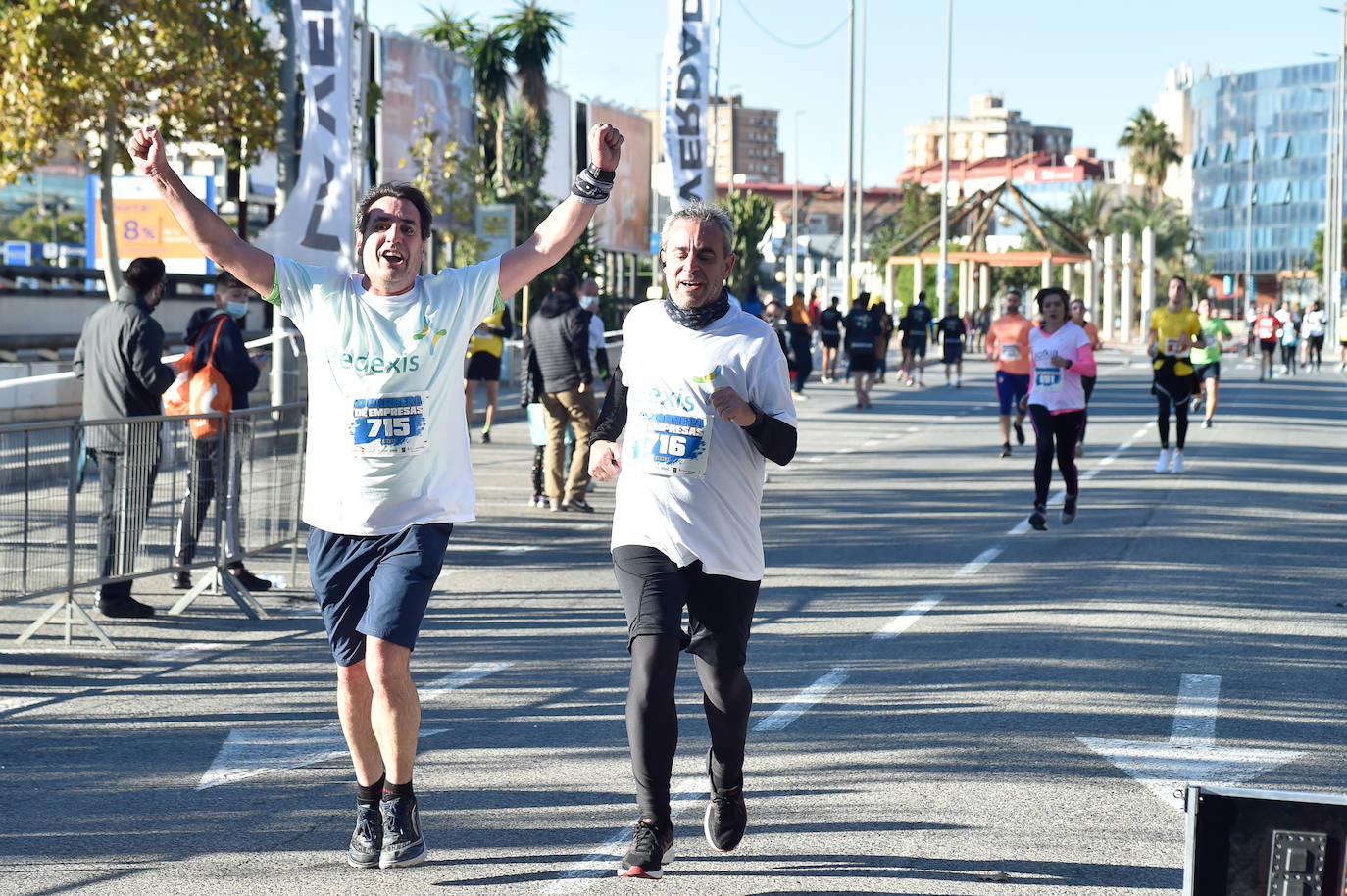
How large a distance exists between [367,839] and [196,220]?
1.85 metres

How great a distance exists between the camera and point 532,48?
48.0 metres

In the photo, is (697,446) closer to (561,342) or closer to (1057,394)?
(1057,394)

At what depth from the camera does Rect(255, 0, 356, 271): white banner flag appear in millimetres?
14750

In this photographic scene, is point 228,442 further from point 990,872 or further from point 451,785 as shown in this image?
point 990,872

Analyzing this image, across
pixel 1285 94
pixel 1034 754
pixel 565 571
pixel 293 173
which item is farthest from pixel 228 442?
pixel 1285 94

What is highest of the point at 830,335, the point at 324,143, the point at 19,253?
the point at 19,253

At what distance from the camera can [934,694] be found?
7.53 meters

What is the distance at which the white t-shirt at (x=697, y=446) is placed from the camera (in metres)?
5.08

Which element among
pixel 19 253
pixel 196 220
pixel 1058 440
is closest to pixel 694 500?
pixel 196 220

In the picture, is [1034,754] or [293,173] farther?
[293,173]

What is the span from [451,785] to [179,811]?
897mm

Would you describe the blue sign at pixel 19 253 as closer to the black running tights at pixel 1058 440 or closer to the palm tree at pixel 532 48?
the palm tree at pixel 532 48

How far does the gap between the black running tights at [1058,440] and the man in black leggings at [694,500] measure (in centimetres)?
862

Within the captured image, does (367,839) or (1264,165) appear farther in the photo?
(1264,165)
